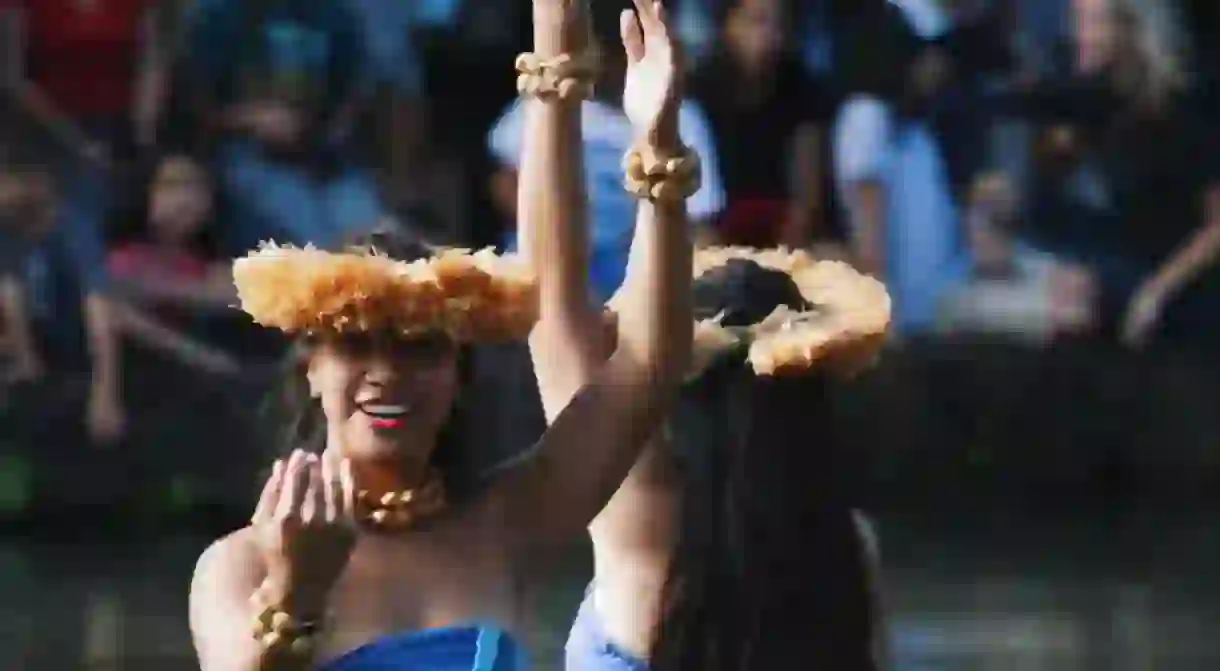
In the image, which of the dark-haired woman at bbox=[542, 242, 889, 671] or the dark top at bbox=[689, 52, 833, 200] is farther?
the dark top at bbox=[689, 52, 833, 200]

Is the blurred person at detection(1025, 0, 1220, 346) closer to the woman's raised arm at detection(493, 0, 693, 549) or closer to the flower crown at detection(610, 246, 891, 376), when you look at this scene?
the flower crown at detection(610, 246, 891, 376)

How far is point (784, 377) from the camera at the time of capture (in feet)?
7.52

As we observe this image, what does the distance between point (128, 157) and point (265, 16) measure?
60 cm

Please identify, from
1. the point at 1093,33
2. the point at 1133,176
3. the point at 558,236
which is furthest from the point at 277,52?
the point at 558,236

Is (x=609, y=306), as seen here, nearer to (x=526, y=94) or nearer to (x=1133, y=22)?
(x=526, y=94)

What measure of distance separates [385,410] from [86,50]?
196 inches

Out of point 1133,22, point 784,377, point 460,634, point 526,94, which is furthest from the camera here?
point 1133,22

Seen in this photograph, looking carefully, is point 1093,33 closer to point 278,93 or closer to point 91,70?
point 278,93

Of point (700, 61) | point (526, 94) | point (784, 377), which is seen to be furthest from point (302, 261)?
point (700, 61)

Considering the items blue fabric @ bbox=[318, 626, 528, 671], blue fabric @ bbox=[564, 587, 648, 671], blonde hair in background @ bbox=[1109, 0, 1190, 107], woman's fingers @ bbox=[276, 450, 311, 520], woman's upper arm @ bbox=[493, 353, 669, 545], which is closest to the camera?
woman's fingers @ bbox=[276, 450, 311, 520]

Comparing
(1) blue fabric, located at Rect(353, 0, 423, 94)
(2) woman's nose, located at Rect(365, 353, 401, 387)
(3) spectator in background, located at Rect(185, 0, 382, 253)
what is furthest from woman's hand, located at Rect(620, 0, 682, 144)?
(1) blue fabric, located at Rect(353, 0, 423, 94)

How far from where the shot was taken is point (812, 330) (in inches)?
90.4

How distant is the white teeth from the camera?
1.89 meters

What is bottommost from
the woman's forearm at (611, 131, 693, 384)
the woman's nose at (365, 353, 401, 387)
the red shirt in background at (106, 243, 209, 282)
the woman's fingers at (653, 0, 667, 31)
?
the red shirt in background at (106, 243, 209, 282)
